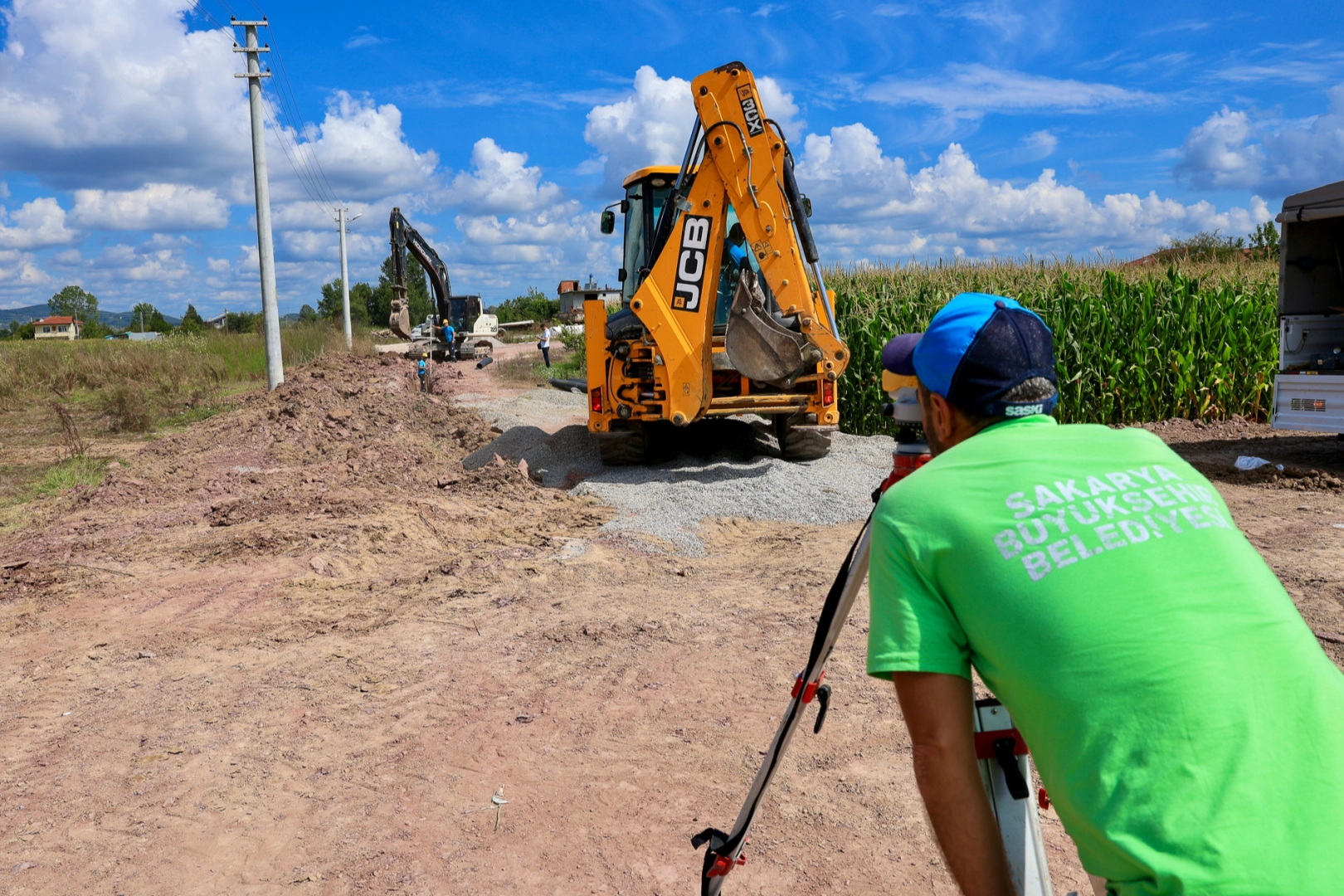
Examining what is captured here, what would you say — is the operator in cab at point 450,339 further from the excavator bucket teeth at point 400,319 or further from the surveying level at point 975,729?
the surveying level at point 975,729

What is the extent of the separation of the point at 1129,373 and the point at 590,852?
1225 cm

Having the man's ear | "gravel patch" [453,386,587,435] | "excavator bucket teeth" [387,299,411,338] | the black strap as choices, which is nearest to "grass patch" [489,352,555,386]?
"gravel patch" [453,386,587,435]

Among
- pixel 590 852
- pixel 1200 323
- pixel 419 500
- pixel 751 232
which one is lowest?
pixel 590 852

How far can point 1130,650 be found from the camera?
1332 millimetres

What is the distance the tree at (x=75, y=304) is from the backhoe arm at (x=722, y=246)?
9308 cm

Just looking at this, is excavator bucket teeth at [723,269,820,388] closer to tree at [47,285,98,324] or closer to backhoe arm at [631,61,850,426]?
backhoe arm at [631,61,850,426]

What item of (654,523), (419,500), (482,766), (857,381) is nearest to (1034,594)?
(482,766)

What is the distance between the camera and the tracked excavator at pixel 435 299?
24078mm

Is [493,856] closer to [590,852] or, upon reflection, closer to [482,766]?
[590,852]

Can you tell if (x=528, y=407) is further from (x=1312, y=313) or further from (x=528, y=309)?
(x=528, y=309)

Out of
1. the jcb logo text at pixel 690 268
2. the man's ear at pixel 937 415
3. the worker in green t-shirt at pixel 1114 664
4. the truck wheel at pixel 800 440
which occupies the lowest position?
the truck wheel at pixel 800 440

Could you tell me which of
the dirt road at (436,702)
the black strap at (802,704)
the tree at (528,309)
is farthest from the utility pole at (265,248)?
the tree at (528,309)

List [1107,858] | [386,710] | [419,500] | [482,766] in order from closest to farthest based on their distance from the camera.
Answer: [1107,858]
[482,766]
[386,710]
[419,500]

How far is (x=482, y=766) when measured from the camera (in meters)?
4.01
